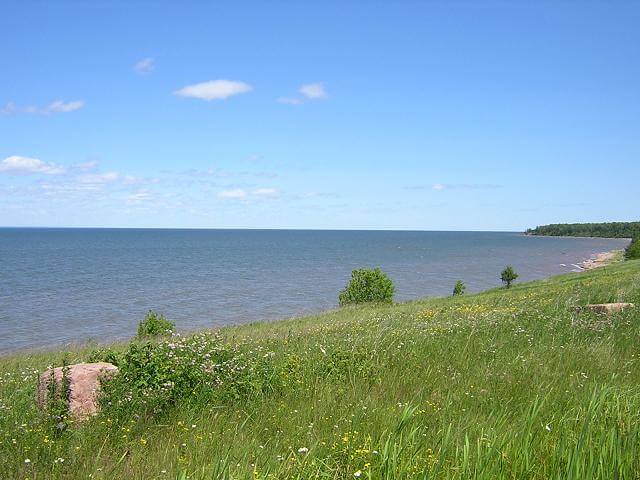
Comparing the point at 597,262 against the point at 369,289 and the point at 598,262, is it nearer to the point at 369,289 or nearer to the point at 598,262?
the point at 598,262

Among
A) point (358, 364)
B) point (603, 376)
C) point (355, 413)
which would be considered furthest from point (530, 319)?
point (355, 413)

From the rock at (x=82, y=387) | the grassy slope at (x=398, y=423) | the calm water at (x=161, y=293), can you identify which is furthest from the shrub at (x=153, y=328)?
the rock at (x=82, y=387)

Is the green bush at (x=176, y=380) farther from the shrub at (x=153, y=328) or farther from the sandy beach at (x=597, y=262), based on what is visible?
the sandy beach at (x=597, y=262)

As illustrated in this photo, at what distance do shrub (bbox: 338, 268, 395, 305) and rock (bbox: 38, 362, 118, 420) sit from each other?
2886 cm

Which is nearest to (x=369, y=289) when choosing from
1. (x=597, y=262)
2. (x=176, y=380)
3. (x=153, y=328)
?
(x=153, y=328)

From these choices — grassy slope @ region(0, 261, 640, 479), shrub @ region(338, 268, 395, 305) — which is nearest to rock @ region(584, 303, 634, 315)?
grassy slope @ region(0, 261, 640, 479)

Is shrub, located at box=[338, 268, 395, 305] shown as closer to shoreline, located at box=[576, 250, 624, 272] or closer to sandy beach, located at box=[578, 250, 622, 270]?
shoreline, located at box=[576, 250, 624, 272]

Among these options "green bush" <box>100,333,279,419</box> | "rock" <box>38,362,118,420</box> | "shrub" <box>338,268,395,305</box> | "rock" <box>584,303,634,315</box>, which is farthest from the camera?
"shrub" <box>338,268,395,305</box>

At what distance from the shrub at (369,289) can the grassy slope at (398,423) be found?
1038 inches

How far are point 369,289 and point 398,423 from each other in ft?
102

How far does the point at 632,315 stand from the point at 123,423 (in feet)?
30.9

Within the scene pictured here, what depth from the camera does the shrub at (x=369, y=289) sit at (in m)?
35.2

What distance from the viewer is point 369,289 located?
3528 cm

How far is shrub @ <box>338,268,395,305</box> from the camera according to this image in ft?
115
